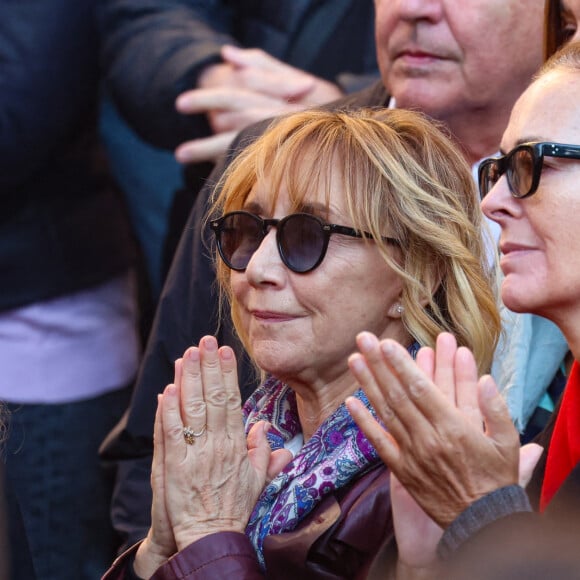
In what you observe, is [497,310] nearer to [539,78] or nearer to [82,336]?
[539,78]

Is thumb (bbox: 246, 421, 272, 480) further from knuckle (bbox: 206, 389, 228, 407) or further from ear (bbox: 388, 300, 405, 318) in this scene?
ear (bbox: 388, 300, 405, 318)

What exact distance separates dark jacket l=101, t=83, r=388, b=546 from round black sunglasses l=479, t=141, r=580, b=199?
2.88 ft

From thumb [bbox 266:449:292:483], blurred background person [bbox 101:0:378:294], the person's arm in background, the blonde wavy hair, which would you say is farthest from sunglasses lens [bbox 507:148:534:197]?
the person's arm in background

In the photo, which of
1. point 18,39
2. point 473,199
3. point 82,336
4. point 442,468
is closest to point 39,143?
point 18,39

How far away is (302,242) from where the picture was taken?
2.31 metres

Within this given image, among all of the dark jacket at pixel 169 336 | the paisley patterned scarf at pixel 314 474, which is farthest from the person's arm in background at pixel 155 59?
the paisley patterned scarf at pixel 314 474

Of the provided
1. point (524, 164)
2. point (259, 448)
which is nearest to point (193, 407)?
point (259, 448)

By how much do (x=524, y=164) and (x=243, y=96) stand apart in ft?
A: 5.00

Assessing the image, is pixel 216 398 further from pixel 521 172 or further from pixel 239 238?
pixel 521 172

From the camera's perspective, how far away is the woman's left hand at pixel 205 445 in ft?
7.35

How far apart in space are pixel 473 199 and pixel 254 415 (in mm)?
660

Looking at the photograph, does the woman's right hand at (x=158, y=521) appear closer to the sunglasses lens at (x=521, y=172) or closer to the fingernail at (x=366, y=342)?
the fingernail at (x=366, y=342)

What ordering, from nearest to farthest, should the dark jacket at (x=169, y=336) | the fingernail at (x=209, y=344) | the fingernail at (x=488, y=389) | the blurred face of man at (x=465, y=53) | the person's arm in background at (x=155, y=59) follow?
1. the fingernail at (x=488, y=389)
2. the fingernail at (x=209, y=344)
3. the blurred face of man at (x=465, y=53)
4. the dark jacket at (x=169, y=336)
5. the person's arm in background at (x=155, y=59)

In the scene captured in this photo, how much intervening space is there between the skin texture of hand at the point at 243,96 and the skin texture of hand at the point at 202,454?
1.26 metres
